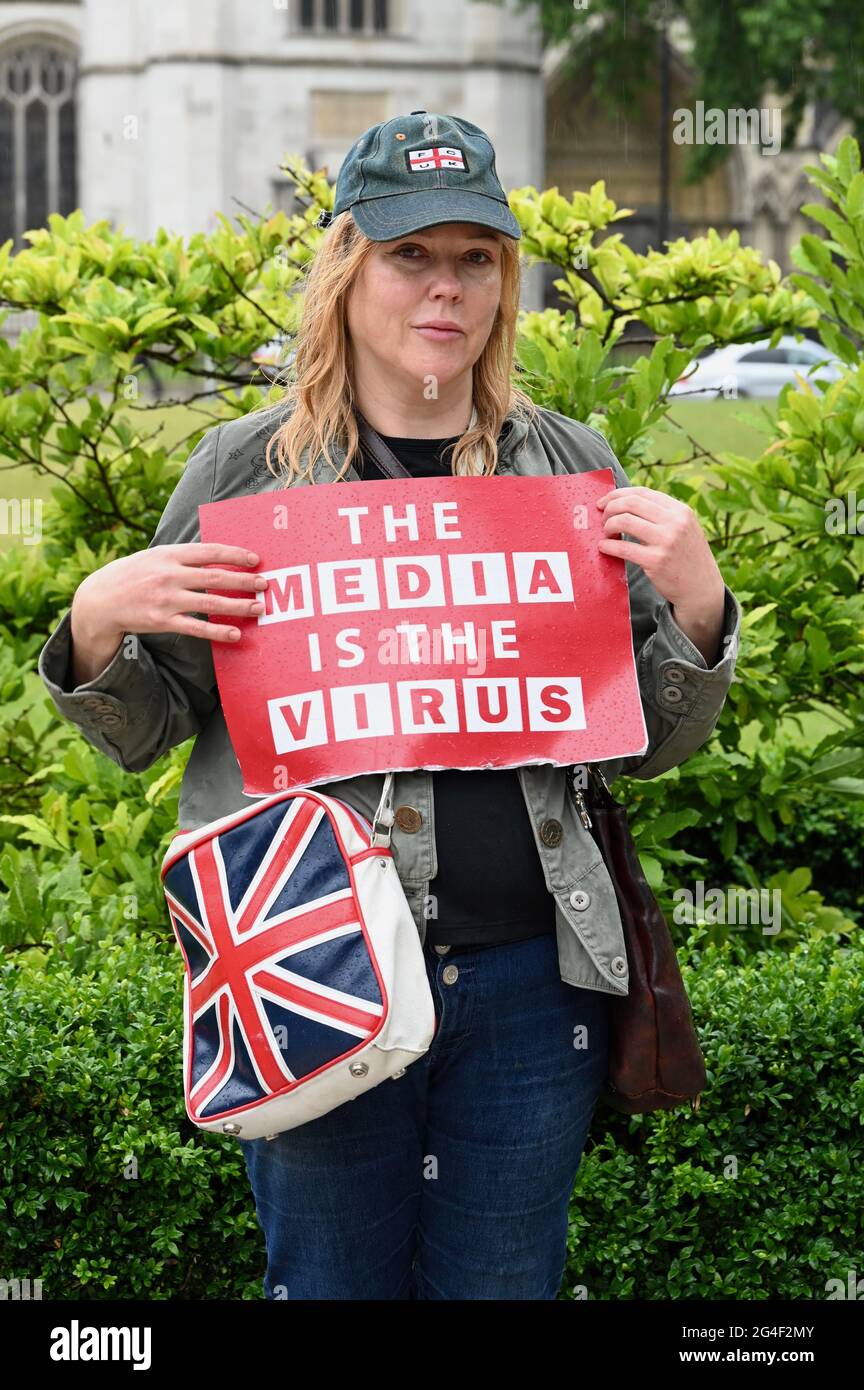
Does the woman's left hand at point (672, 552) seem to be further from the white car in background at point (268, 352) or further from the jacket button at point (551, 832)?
the white car in background at point (268, 352)

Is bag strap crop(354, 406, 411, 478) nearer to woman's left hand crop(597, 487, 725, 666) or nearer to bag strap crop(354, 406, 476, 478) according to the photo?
bag strap crop(354, 406, 476, 478)

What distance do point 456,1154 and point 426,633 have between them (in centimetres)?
66

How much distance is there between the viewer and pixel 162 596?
1881mm

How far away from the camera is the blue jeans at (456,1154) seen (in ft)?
6.43

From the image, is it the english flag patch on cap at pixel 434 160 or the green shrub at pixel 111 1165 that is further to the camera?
the green shrub at pixel 111 1165

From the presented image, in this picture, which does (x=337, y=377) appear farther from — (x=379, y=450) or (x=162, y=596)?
(x=162, y=596)

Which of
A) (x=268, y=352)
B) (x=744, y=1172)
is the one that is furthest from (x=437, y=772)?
(x=268, y=352)

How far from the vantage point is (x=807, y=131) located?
115 feet

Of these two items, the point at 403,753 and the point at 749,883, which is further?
the point at 749,883

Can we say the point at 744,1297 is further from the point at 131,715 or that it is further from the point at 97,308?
the point at 97,308

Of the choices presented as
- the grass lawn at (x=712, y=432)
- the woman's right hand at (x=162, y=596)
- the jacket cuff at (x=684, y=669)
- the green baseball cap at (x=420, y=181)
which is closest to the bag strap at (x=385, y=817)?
the woman's right hand at (x=162, y=596)

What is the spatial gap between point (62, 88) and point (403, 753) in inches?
1332

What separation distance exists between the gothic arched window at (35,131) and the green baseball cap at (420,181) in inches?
1281

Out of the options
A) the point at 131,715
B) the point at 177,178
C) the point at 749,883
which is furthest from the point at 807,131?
the point at 131,715
